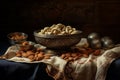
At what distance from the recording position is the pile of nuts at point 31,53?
4.55ft

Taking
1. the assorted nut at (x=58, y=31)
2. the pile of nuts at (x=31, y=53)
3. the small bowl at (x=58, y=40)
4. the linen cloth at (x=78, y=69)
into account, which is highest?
the assorted nut at (x=58, y=31)

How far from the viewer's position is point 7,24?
1883 mm

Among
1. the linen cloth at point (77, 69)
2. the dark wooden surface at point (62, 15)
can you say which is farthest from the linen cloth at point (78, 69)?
the dark wooden surface at point (62, 15)

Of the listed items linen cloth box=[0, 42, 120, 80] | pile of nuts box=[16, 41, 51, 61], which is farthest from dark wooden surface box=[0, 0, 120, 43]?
linen cloth box=[0, 42, 120, 80]

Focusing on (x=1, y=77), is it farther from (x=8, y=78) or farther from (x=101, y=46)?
(x=101, y=46)

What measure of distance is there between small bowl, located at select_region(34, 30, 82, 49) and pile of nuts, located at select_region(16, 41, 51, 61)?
60 millimetres

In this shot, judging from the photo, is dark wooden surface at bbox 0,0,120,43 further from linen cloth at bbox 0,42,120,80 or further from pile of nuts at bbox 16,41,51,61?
linen cloth at bbox 0,42,120,80

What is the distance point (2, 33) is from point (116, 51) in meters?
0.81

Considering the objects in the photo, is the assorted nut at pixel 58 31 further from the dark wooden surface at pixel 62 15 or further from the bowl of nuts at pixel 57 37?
the dark wooden surface at pixel 62 15

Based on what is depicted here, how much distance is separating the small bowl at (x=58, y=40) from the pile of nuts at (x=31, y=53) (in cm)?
6

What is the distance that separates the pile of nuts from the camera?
1.39 m

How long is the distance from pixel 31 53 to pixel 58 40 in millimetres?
154

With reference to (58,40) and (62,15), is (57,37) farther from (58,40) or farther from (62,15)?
(62,15)

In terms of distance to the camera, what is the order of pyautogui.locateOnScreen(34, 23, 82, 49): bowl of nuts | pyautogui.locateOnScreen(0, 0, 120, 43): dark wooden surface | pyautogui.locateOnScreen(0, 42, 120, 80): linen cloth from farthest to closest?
pyautogui.locateOnScreen(0, 0, 120, 43): dark wooden surface
pyautogui.locateOnScreen(34, 23, 82, 49): bowl of nuts
pyautogui.locateOnScreen(0, 42, 120, 80): linen cloth
